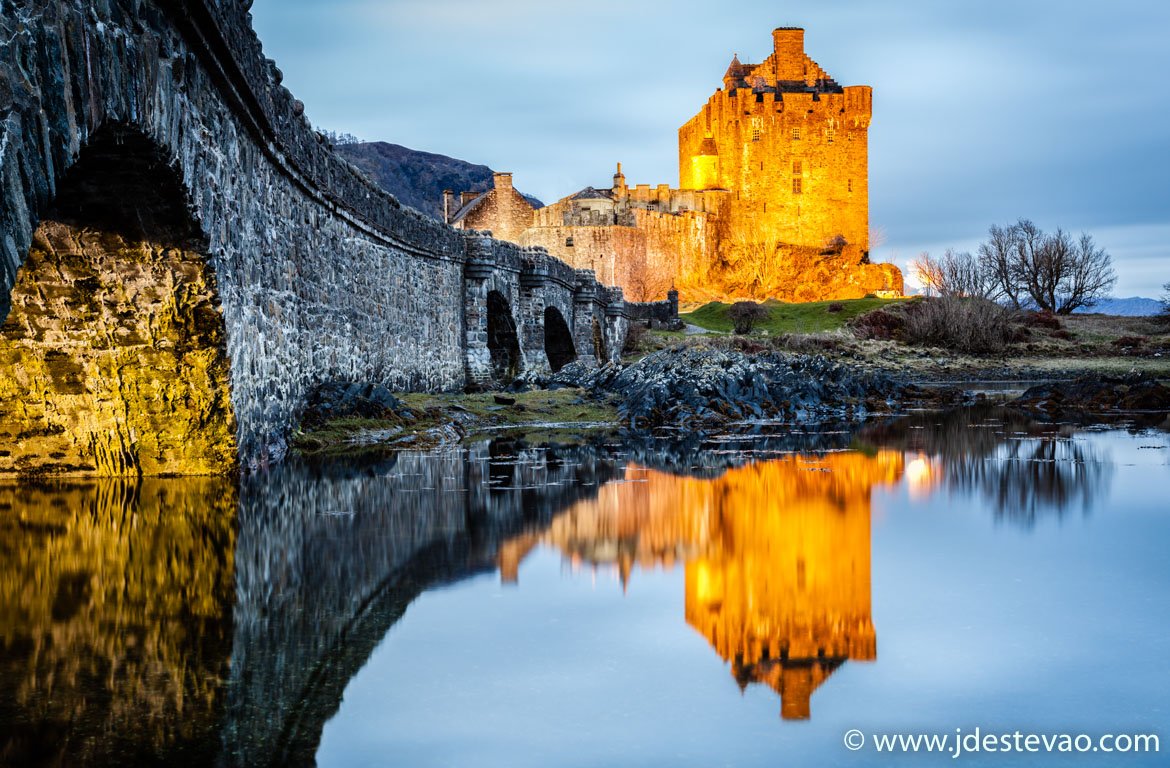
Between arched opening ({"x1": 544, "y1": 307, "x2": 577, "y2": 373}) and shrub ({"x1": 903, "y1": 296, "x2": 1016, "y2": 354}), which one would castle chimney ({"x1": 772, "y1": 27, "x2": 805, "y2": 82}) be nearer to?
shrub ({"x1": 903, "y1": 296, "x2": 1016, "y2": 354})

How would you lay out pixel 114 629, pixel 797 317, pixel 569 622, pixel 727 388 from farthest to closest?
pixel 797 317, pixel 727 388, pixel 569 622, pixel 114 629

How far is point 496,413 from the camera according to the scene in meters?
15.5

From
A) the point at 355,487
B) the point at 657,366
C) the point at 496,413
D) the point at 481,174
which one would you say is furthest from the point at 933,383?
the point at 481,174

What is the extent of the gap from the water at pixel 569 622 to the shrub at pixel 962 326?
33710 mm

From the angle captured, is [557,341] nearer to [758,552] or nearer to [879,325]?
[879,325]

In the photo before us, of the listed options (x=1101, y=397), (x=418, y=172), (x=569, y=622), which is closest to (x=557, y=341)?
(x=1101, y=397)

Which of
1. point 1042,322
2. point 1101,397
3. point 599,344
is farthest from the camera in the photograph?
point 1042,322

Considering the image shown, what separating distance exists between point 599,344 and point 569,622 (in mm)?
28162

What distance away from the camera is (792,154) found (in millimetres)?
84438

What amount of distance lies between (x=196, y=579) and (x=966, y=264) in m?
57.4

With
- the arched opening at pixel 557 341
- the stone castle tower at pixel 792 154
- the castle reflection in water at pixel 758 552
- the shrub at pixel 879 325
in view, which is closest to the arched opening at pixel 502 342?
the arched opening at pixel 557 341

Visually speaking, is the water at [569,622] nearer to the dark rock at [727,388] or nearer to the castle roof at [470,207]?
the dark rock at [727,388]

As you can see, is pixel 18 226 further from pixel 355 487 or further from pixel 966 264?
pixel 966 264

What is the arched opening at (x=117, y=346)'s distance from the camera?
732 centimetres
